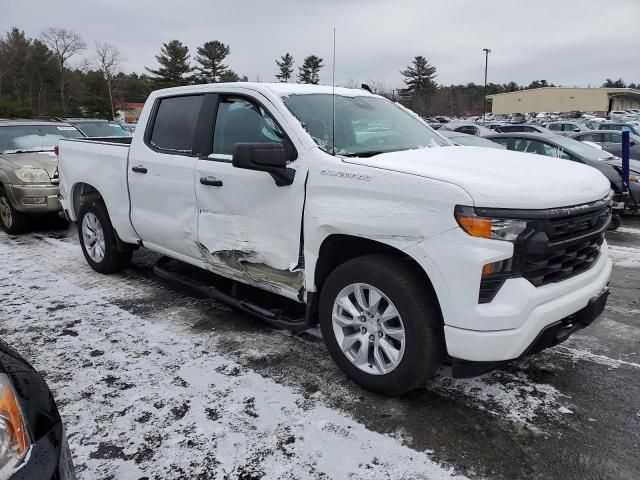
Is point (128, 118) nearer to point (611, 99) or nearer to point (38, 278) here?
point (38, 278)

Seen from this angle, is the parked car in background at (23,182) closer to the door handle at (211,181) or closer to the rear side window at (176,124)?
the rear side window at (176,124)

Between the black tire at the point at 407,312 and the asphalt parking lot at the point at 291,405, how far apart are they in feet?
0.61

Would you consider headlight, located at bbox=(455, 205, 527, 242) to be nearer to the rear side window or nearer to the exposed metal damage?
the exposed metal damage

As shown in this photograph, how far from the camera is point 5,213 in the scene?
772cm

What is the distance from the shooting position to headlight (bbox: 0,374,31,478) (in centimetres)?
154

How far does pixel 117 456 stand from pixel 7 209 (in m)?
6.44

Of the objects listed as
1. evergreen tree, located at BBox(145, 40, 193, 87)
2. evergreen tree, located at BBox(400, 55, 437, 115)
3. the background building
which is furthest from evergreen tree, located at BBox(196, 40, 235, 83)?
the background building

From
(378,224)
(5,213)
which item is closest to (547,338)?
(378,224)

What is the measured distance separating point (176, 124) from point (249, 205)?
1353mm

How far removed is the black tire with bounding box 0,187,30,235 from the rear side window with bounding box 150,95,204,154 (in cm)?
417

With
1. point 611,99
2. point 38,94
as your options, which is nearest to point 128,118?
point 38,94

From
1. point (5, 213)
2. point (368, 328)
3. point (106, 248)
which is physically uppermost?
point (5, 213)

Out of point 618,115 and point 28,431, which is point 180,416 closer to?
point 28,431

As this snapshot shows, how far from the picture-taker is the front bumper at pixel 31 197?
24.0 ft
